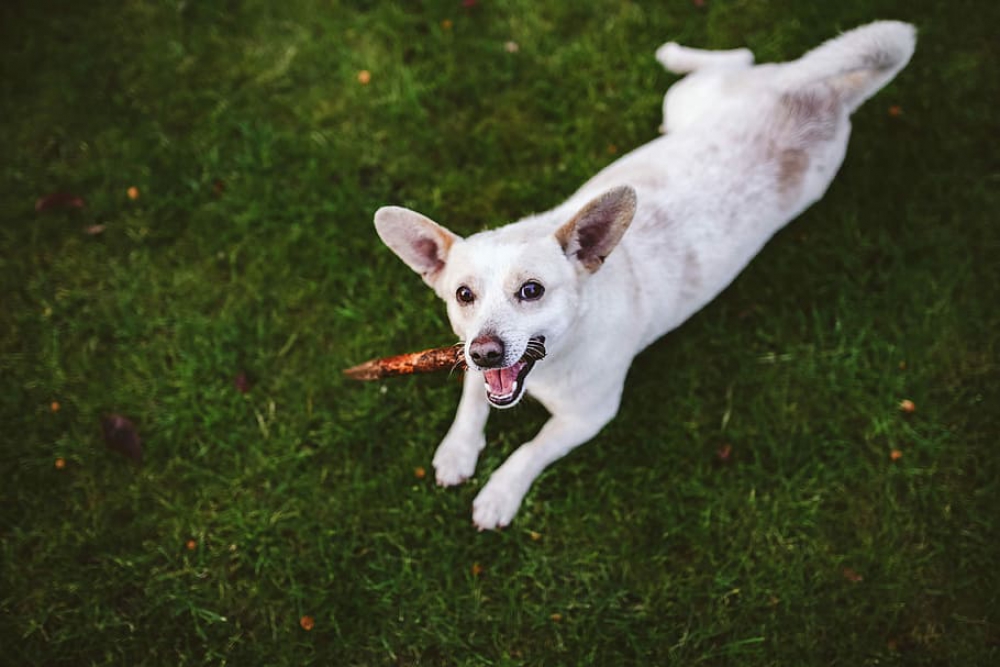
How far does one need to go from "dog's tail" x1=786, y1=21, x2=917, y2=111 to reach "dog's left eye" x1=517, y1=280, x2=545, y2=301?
6.43 feet

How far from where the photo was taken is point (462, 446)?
3873 mm

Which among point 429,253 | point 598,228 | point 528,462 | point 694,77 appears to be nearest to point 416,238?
point 429,253

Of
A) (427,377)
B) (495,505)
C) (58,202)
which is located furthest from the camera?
(58,202)

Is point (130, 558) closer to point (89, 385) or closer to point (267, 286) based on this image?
point (89, 385)

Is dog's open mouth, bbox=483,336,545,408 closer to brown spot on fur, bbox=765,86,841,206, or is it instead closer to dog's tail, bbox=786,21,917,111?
brown spot on fur, bbox=765,86,841,206

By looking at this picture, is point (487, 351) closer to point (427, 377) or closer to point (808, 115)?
point (427, 377)

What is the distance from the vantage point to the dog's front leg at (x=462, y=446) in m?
3.82

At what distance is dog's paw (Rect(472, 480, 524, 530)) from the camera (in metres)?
3.74

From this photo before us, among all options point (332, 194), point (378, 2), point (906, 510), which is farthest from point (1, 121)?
point (906, 510)

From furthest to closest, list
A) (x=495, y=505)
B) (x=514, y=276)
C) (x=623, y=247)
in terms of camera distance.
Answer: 1. (x=495, y=505)
2. (x=623, y=247)
3. (x=514, y=276)

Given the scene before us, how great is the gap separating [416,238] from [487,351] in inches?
25.9

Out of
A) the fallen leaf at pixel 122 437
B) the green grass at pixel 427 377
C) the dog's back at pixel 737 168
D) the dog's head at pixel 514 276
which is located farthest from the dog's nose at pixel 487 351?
the fallen leaf at pixel 122 437

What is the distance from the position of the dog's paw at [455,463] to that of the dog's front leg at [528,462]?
151mm

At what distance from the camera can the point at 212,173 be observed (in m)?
4.67
